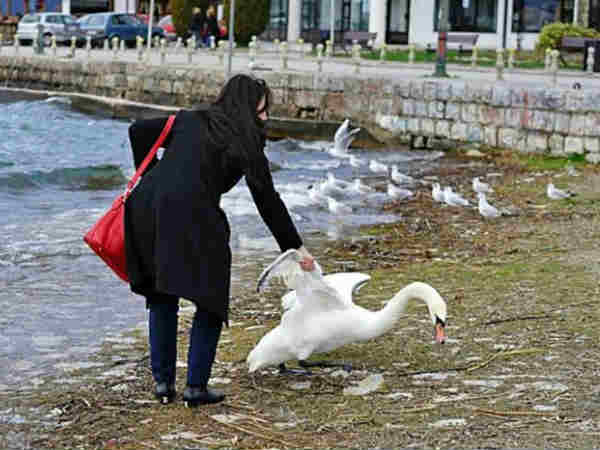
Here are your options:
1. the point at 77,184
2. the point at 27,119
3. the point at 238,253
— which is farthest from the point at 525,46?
the point at 238,253

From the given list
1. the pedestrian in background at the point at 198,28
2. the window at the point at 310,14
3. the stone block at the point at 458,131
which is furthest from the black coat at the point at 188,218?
the window at the point at 310,14

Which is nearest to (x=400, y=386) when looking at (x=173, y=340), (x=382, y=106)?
(x=173, y=340)

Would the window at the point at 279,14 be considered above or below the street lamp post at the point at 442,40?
above

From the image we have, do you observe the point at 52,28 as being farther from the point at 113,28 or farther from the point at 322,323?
the point at 322,323

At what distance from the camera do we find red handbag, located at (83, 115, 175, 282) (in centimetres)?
550

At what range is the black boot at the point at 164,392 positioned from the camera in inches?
226

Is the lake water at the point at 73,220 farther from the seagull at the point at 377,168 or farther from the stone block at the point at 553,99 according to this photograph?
the stone block at the point at 553,99

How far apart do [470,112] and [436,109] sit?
0.97 metres

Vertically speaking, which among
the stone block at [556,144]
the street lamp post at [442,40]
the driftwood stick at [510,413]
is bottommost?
the driftwood stick at [510,413]

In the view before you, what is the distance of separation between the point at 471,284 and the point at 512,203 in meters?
6.09

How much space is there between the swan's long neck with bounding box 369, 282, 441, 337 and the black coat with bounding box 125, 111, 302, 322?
0.82 m

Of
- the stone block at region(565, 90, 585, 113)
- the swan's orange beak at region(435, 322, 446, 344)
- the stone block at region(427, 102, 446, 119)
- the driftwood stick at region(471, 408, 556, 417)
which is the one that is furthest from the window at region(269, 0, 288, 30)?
the driftwood stick at region(471, 408, 556, 417)

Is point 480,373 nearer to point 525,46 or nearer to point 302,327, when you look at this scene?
point 302,327

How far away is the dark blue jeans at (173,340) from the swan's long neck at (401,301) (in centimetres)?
93
